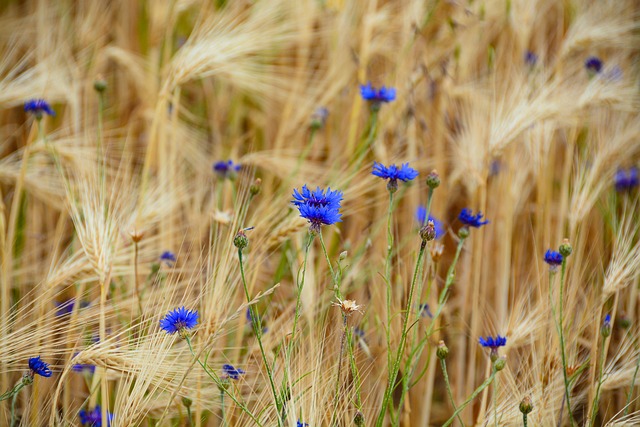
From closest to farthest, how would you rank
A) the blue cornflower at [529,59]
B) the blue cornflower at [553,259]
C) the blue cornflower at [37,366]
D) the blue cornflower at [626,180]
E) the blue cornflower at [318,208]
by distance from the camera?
the blue cornflower at [318,208] < the blue cornflower at [37,366] < the blue cornflower at [553,259] < the blue cornflower at [626,180] < the blue cornflower at [529,59]

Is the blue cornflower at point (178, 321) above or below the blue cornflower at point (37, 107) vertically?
below

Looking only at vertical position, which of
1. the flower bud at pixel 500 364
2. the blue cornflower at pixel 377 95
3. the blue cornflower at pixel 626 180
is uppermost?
the blue cornflower at pixel 377 95

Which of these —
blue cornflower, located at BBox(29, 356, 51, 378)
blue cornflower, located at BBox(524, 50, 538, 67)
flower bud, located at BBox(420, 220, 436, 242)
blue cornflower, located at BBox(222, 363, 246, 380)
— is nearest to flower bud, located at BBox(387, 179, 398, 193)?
flower bud, located at BBox(420, 220, 436, 242)

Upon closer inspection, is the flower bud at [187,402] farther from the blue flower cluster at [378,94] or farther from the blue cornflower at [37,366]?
the blue flower cluster at [378,94]

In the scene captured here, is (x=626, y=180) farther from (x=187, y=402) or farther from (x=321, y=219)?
(x=187, y=402)

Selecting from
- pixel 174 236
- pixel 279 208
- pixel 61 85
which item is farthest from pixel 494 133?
pixel 61 85

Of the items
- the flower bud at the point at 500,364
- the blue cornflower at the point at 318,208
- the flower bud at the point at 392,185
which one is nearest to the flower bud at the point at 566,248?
the flower bud at the point at 500,364

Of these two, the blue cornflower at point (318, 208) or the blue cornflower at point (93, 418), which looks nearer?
the blue cornflower at point (318, 208)
